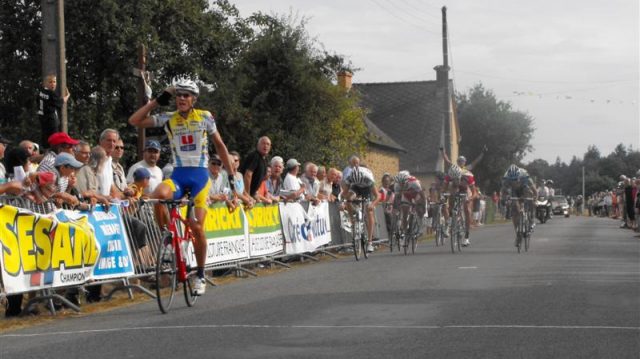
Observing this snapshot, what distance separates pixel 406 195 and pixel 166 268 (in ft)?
37.8

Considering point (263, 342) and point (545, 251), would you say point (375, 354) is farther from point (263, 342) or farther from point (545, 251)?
point (545, 251)

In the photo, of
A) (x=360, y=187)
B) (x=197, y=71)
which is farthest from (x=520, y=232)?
(x=197, y=71)

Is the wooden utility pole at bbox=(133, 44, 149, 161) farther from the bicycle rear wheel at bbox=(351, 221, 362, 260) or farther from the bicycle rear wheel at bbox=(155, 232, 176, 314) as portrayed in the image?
the bicycle rear wheel at bbox=(155, 232, 176, 314)

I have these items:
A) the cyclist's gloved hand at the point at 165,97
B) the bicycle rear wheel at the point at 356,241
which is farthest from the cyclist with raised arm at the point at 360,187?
the cyclist's gloved hand at the point at 165,97

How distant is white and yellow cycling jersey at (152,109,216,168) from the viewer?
11.1 m

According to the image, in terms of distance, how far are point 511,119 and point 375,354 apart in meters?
93.7

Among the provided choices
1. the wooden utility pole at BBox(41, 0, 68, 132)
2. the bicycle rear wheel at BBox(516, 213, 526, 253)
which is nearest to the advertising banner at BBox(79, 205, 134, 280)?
the wooden utility pole at BBox(41, 0, 68, 132)

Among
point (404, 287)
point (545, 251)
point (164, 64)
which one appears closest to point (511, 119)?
point (164, 64)

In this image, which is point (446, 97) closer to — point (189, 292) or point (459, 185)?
point (459, 185)

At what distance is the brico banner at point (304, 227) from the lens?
62.3 feet

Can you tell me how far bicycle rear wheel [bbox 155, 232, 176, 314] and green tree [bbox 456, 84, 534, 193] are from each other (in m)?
87.1

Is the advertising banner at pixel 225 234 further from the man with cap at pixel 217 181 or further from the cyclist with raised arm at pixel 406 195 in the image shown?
the cyclist with raised arm at pixel 406 195

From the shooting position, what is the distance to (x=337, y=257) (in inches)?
825

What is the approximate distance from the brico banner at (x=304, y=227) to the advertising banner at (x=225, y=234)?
85.8 inches
